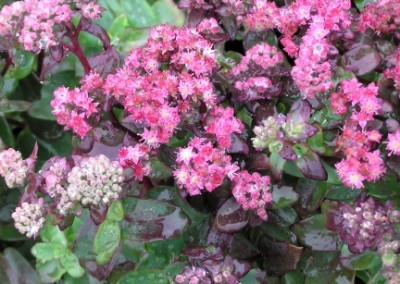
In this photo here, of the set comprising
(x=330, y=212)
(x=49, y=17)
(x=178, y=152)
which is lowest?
(x=330, y=212)

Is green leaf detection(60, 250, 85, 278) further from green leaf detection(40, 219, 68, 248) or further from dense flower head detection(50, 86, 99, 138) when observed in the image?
dense flower head detection(50, 86, 99, 138)

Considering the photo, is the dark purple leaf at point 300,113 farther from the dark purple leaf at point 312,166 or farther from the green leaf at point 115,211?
the green leaf at point 115,211

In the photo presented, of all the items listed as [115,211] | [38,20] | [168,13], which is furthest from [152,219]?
[168,13]

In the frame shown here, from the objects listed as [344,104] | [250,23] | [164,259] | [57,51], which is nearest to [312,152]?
[344,104]

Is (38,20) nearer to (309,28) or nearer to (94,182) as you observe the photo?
(94,182)

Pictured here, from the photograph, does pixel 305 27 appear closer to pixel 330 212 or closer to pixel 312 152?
pixel 312 152

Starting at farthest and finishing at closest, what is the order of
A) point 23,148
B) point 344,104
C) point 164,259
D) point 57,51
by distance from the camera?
point 23,148, point 164,259, point 57,51, point 344,104

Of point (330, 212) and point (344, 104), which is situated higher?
point (344, 104)
